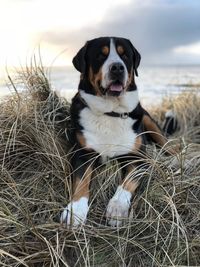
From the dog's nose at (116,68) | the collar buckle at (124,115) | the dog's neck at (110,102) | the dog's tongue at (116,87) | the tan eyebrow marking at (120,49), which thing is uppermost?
the tan eyebrow marking at (120,49)

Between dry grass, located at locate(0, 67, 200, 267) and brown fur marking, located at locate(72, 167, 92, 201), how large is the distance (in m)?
0.08

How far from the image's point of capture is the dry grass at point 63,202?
3670 mm

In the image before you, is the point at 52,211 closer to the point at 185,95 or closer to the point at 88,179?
the point at 88,179

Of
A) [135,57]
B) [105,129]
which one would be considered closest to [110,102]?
[105,129]

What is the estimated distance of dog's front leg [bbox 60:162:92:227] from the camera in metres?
3.92

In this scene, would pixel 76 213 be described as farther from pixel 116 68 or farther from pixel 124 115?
pixel 116 68

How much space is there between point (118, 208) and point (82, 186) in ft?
1.13

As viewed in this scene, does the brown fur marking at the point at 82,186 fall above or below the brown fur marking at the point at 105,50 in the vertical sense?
below

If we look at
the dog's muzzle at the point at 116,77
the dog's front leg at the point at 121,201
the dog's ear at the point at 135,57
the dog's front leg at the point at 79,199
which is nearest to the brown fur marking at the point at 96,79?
the dog's muzzle at the point at 116,77

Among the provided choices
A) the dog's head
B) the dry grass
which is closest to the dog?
the dog's head

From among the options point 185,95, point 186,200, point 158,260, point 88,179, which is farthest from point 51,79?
point 185,95

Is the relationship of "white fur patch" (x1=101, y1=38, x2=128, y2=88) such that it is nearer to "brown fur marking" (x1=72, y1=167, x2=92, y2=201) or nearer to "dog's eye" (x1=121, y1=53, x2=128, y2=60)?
"dog's eye" (x1=121, y1=53, x2=128, y2=60)

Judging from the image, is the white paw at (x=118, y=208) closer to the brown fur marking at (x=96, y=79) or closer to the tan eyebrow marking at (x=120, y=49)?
the brown fur marking at (x=96, y=79)

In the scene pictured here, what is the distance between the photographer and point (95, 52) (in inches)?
176
